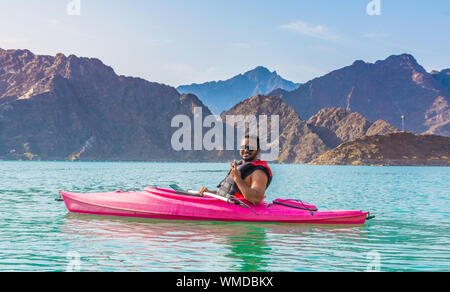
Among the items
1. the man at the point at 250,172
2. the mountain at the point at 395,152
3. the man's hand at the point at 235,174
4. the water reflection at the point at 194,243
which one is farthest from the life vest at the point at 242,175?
the mountain at the point at 395,152

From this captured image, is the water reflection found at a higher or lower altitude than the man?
lower

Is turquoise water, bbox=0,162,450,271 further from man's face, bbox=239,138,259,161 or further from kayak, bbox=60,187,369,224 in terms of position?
man's face, bbox=239,138,259,161

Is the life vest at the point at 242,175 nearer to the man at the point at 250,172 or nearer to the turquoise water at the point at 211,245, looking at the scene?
the man at the point at 250,172

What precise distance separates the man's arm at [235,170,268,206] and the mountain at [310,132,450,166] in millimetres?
181267

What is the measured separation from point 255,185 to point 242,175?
399 millimetres

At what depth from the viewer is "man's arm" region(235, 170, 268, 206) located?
35.8ft

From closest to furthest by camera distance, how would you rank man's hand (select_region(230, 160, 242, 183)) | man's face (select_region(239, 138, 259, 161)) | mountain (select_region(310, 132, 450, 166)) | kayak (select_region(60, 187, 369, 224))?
man's hand (select_region(230, 160, 242, 183)) → man's face (select_region(239, 138, 259, 161)) → kayak (select_region(60, 187, 369, 224)) → mountain (select_region(310, 132, 450, 166))

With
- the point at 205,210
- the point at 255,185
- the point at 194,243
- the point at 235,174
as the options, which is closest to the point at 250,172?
the point at 255,185

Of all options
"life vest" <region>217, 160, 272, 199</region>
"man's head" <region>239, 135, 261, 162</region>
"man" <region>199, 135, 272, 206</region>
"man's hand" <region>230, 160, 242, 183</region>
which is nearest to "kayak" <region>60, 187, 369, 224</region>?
"life vest" <region>217, 160, 272, 199</region>

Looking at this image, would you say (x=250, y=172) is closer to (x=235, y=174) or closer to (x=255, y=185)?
(x=255, y=185)
